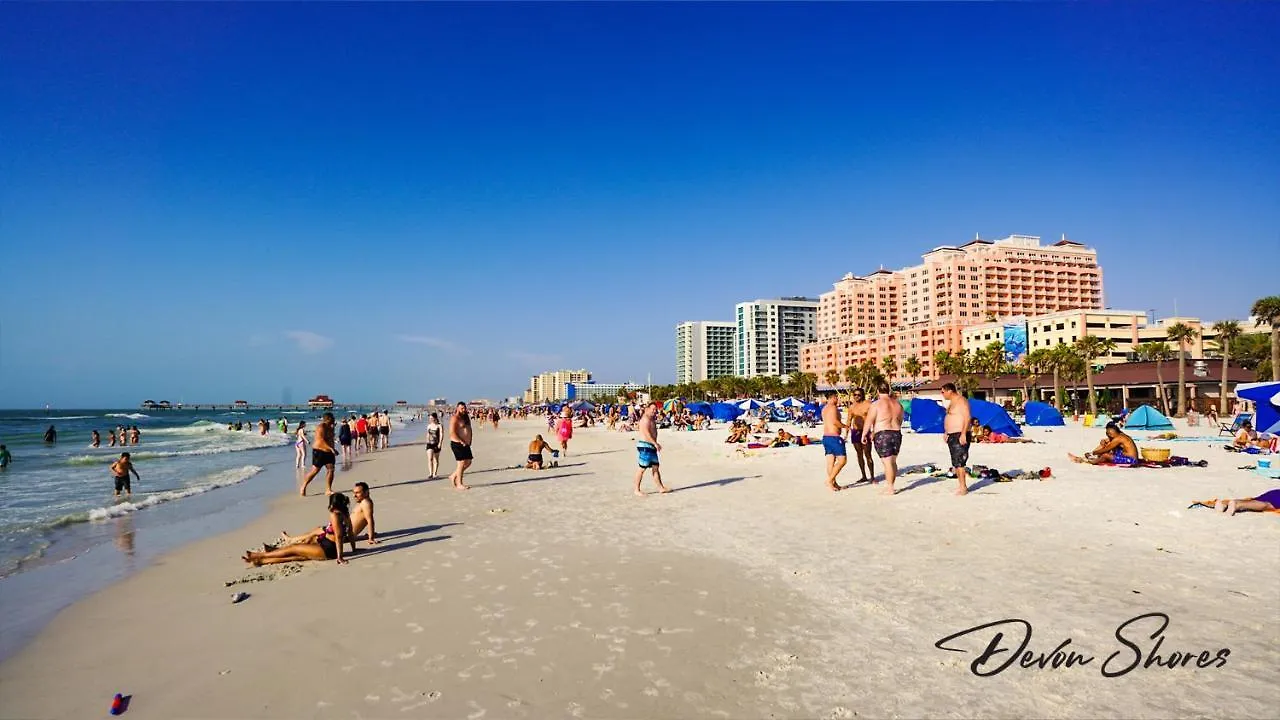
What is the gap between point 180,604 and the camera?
250 inches

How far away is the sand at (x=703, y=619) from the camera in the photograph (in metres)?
3.92

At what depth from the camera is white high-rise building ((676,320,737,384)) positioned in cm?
18325

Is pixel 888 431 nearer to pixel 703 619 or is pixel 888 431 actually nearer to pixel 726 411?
pixel 703 619

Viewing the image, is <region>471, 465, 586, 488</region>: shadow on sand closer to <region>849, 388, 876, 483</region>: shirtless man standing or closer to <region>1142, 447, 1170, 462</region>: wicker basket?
<region>849, 388, 876, 483</region>: shirtless man standing

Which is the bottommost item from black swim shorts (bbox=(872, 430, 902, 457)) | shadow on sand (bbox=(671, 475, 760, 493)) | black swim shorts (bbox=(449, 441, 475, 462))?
shadow on sand (bbox=(671, 475, 760, 493))

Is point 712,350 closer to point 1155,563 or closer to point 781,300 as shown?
point 781,300

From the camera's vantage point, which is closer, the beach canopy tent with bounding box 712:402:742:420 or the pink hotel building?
the beach canopy tent with bounding box 712:402:742:420

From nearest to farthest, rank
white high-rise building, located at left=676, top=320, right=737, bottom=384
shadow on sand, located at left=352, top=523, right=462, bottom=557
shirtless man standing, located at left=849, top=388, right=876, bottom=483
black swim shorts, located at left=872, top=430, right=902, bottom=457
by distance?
shadow on sand, located at left=352, top=523, right=462, bottom=557, black swim shorts, located at left=872, top=430, right=902, bottom=457, shirtless man standing, located at left=849, top=388, right=876, bottom=483, white high-rise building, located at left=676, top=320, right=737, bottom=384

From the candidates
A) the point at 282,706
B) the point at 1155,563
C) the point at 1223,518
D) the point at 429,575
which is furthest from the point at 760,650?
the point at 1223,518

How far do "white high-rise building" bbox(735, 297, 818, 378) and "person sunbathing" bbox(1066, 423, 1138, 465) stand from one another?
470 feet

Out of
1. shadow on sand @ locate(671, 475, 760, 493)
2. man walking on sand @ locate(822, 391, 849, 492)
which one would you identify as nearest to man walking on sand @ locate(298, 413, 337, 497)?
shadow on sand @ locate(671, 475, 760, 493)

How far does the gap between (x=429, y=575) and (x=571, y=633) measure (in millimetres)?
2547

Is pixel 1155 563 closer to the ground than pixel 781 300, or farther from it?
closer to the ground

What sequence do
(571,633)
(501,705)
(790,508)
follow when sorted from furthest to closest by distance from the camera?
(790,508)
(571,633)
(501,705)
